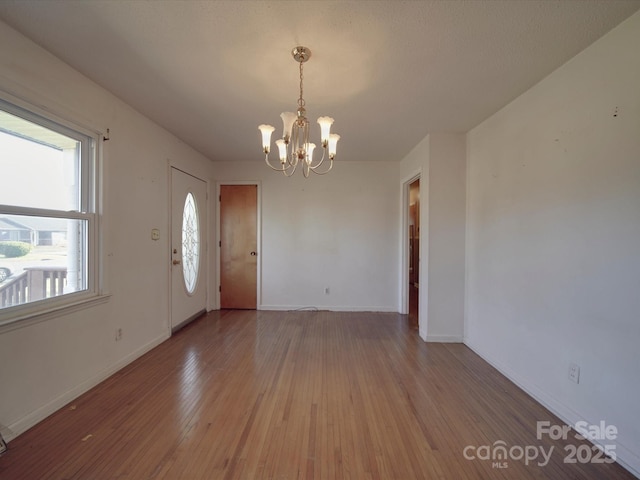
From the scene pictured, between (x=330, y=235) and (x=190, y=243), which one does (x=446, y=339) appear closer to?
(x=330, y=235)

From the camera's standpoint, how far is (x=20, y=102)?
1.65 meters

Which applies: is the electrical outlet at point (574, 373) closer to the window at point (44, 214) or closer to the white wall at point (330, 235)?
the white wall at point (330, 235)

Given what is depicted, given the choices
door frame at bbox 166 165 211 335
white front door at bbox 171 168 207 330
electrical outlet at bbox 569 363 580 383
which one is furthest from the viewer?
white front door at bbox 171 168 207 330

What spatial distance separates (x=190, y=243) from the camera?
3.83 meters

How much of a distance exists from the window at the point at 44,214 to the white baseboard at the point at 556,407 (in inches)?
144

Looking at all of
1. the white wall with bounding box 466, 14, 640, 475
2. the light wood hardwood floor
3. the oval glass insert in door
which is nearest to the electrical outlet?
the white wall with bounding box 466, 14, 640, 475

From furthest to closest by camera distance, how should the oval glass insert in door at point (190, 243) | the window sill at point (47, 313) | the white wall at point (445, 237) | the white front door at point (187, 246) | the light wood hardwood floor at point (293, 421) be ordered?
the oval glass insert in door at point (190, 243) < the white front door at point (187, 246) < the white wall at point (445, 237) < the window sill at point (47, 313) < the light wood hardwood floor at point (293, 421)

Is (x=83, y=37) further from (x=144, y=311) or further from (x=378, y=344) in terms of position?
(x=378, y=344)

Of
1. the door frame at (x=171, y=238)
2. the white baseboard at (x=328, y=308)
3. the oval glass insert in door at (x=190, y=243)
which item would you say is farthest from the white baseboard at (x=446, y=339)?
the oval glass insert in door at (x=190, y=243)

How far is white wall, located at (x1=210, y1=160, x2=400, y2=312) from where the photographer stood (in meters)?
4.38

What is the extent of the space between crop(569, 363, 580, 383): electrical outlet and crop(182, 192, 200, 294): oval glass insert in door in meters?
4.07

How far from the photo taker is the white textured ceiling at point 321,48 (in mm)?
1440

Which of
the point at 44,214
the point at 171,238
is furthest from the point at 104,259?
the point at 171,238

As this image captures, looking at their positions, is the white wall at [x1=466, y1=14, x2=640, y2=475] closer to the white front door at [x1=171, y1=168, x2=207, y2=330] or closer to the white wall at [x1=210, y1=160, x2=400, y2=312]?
the white wall at [x1=210, y1=160, x2=400, y2=312]
